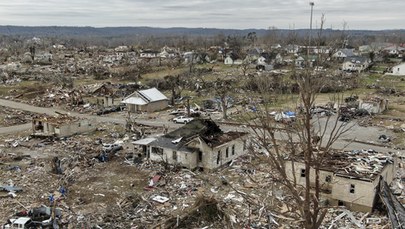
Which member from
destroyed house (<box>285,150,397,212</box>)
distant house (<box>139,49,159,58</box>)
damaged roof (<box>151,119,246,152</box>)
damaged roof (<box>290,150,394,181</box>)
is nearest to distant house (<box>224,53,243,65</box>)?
distant house (<box>139,49,159,58</box>)

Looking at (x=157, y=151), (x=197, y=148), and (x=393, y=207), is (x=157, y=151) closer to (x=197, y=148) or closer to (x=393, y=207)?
(x=197, y=148)

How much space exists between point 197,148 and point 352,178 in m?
9.20

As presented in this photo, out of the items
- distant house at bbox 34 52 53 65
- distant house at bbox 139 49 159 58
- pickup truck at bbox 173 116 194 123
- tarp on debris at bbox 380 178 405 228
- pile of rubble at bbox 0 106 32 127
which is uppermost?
distant house at bbox 139 49 159 58

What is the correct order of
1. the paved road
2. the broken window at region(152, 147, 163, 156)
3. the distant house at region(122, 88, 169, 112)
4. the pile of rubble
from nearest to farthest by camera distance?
the broken window at region(152, 147, 163, 156), the paved road, the pile of rubble, the distant house at region(122, 88, 169, 112)

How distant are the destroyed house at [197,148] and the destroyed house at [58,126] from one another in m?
8.86

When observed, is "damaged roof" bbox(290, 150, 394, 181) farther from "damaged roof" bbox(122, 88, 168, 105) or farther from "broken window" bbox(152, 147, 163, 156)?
"damaged roof" bbox(122, 88, 168, 105)

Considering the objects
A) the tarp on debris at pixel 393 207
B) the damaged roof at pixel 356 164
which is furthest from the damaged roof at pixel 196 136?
the tarp on debris at pixel 393 207

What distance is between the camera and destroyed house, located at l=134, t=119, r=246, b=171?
24.4 meters

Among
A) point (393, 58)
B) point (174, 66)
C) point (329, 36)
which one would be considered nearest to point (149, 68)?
point (174, 66)

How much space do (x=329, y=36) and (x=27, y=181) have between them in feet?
65.4

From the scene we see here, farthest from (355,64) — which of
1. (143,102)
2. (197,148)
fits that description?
(197,148)

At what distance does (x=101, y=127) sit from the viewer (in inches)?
1428

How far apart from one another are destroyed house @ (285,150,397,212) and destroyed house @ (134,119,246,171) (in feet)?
17.8

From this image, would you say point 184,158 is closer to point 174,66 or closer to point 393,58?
point 174,66
